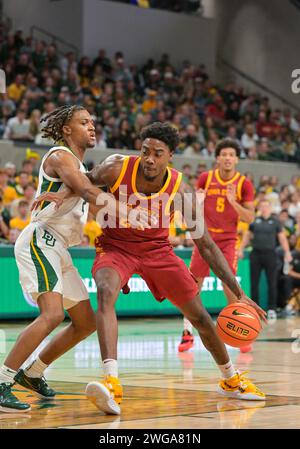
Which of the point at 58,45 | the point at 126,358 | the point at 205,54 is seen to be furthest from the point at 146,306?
the point at 205,54

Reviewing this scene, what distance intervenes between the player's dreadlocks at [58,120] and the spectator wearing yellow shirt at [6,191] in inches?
326

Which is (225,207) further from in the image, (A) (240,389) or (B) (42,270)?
(B) (42,270)

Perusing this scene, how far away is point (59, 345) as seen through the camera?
661 cm

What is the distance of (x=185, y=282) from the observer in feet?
21.3

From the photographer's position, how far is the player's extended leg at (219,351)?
6.55 m

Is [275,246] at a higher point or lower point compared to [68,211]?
lower

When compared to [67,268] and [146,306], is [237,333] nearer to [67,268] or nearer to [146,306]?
[67,268]

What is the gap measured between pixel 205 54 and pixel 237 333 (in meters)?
23.3

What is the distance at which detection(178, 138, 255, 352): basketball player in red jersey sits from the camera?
34.7ft

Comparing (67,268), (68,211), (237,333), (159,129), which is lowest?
(237,333)

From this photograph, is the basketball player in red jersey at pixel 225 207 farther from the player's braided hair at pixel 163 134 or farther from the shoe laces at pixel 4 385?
the shoe laces at pixel 4 385

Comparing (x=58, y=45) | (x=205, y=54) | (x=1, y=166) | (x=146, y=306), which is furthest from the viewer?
(x=205, y=54)

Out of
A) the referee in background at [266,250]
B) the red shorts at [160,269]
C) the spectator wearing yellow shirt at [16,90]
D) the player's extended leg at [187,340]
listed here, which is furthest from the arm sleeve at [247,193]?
the spectator wearing yellow shirt at [16,90]

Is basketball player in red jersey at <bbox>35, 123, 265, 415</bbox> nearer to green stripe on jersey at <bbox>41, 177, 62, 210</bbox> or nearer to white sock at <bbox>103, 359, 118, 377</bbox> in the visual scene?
green stripe on jersey at <bbox>41, 177, 62, 210</bbox>
